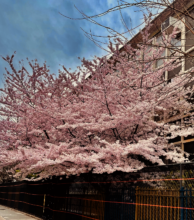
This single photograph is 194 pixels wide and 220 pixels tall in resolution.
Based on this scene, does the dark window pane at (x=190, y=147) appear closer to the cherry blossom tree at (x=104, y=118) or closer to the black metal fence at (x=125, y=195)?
the cherry blossom tree at (x=104, y=118)

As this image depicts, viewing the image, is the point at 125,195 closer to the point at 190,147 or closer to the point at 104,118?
the point at 104,118

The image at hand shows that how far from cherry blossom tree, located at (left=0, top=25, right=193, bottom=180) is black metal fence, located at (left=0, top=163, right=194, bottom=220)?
57cm

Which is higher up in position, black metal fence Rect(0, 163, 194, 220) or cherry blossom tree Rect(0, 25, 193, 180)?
cherry blossom tree Rect(0, 25, 193, 180)

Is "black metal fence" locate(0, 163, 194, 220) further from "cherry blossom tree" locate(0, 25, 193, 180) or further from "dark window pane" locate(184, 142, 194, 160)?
"dark window pane" locate(184, 142, 194, 160)

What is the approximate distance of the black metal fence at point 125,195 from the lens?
18.5 ft

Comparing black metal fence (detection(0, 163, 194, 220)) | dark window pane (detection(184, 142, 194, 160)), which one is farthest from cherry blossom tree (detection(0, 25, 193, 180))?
dark window pane (detection(184, 142, 194, 160))

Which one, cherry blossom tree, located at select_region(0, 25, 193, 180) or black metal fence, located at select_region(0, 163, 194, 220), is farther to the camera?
cherry blossom tree, located at select_region(0, 25, 193, 180)

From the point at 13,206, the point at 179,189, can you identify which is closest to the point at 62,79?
the point at 179,189

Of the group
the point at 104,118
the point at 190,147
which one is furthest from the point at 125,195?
the point at 190,147

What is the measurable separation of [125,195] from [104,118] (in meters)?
2.55

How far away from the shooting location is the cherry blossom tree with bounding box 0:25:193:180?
7.80 m

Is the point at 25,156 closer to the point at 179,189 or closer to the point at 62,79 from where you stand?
the point at 62,79

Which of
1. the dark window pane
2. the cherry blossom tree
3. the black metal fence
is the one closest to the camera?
the black metal fence

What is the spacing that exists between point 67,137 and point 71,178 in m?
1.83
